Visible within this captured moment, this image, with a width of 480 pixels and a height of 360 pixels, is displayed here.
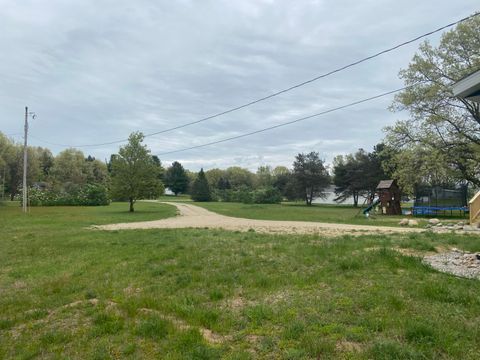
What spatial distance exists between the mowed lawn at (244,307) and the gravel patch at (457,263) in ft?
1.21

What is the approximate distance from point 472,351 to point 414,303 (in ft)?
4.10

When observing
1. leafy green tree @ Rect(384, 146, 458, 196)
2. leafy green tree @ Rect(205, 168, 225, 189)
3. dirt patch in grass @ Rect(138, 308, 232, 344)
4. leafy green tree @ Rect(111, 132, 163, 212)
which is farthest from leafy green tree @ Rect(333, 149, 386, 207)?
leafy green tree @ Rect(205, 168, 225, 189)

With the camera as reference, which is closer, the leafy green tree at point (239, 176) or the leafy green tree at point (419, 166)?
the leafy green tree at point (419, 166)

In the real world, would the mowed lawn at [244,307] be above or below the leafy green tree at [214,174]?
below

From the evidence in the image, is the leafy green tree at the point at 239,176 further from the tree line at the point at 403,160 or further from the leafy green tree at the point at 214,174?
the tree line at the point at 403,160

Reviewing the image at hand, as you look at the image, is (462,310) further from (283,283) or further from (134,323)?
(134,323)

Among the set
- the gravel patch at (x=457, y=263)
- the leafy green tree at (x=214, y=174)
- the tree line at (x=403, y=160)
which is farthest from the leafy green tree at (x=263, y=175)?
the gravel patch at (x=457, y=263)

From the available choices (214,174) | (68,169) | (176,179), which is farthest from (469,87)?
(214,174)

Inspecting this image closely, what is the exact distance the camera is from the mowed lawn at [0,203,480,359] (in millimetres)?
3711

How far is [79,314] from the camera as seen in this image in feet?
16.8

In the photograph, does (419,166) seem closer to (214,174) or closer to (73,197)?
(73,197)

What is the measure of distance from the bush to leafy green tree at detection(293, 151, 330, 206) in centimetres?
2948

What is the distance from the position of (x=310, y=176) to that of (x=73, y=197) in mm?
35220

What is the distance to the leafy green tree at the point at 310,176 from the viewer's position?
58438 millimetres
